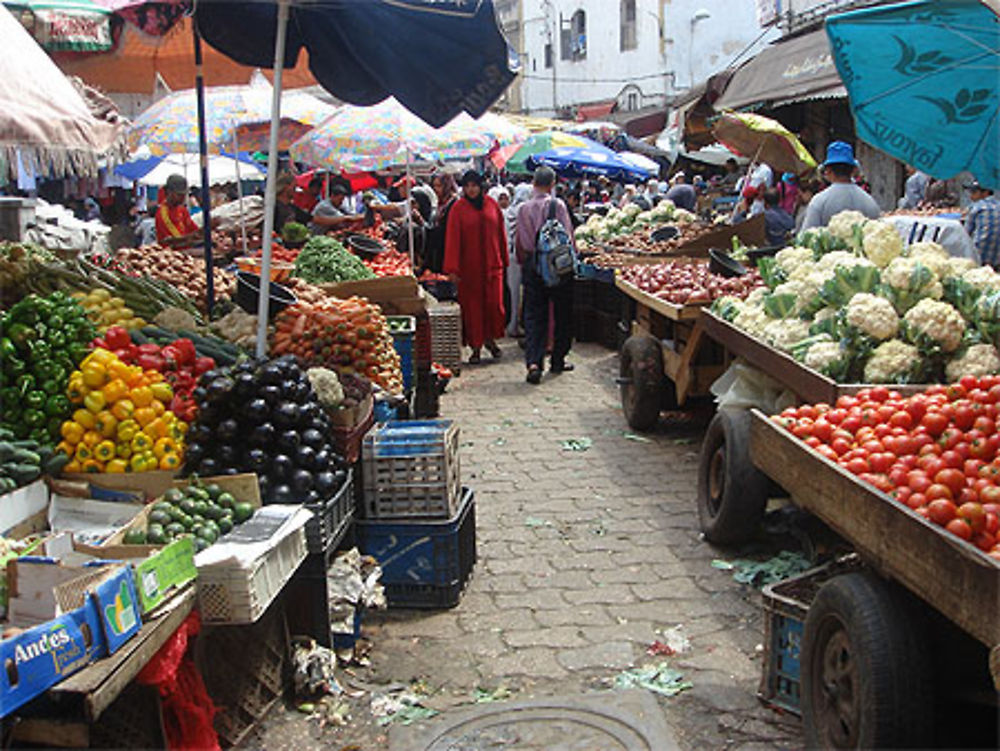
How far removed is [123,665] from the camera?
3133mm

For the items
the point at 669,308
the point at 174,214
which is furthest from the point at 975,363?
the point at 174,214

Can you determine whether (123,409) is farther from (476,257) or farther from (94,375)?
(476,257)

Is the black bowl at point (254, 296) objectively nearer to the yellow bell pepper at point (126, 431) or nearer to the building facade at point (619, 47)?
the yellow bell pepper at point (126, 431)

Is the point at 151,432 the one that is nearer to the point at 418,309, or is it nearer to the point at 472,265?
the point at 418,309

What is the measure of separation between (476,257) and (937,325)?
711 cm

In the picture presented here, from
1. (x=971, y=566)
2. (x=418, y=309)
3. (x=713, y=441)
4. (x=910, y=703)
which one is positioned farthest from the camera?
(x=418, y=309)

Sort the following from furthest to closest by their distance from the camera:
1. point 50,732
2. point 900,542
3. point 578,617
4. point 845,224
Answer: point 845,224 < point 578,617 < point 900,542 < point 50,732

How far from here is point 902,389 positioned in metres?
5.09

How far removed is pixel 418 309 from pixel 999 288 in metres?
5.11

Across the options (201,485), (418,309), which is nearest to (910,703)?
(201,485)

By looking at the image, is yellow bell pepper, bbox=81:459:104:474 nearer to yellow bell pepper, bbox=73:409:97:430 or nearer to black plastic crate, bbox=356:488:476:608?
yellow bell pepper, bbox=73:409:97:430

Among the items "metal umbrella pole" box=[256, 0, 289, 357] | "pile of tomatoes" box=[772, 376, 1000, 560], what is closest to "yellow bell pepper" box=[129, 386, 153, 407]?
"metal umbrella pole" box=[256, 0, 289, 357]

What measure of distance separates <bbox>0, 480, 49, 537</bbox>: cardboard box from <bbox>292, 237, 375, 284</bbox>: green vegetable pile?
4941 mm

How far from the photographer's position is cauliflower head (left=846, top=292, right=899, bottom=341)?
18.4 feet
